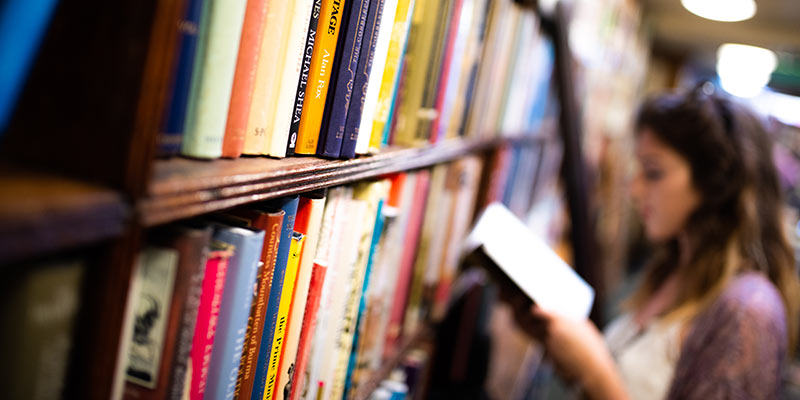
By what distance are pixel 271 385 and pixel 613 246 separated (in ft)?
15.7

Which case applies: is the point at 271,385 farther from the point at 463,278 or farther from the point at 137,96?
the point at 463,278

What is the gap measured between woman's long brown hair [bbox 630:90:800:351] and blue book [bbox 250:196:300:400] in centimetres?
122

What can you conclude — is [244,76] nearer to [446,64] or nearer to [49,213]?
[49,213]

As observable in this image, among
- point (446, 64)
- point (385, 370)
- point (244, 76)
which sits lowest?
point (385, 370)

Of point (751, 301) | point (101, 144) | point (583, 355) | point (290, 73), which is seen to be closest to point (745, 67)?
point (751, 301)

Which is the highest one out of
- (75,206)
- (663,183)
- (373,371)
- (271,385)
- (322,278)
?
(663,183)

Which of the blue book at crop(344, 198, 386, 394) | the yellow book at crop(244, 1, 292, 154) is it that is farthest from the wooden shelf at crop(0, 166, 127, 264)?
the blue book at crop(344, 198, 386, 394)

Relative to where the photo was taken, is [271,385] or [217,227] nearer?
[217,227]

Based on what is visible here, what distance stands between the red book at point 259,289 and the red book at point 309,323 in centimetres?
10

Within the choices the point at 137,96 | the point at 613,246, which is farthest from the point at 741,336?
the point at 613,246

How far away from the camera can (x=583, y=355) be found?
136 cm

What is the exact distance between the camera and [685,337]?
4.80 feet

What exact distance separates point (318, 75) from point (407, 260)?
23.7 inches

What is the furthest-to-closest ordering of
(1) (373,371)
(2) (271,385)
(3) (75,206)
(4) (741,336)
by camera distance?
(4) (741,336), (1) (373,371), (2) (271,385), (3) (75,206)
